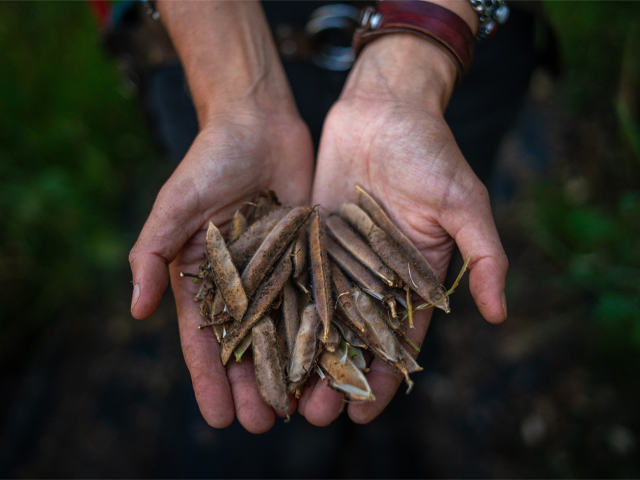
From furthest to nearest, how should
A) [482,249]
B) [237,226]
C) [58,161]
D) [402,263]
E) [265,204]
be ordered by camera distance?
[58,161] < [265,204] < [237,226] < [402,263] < [482,249]

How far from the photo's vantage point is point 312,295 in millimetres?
2500

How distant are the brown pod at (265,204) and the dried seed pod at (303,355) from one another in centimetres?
81

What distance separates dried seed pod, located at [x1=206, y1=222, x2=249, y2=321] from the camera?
7.61 ft

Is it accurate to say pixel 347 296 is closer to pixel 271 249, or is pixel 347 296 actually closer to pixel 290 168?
pixel 271 249

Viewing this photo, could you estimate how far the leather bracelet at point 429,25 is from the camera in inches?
106

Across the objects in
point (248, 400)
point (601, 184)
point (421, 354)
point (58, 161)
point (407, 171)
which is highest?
point (407, 171)

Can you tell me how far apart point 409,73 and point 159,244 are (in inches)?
76.2

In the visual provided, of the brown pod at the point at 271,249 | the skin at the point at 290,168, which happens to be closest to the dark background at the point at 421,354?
the skin at the point at 290,168

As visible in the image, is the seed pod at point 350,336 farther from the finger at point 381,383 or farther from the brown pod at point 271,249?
the brown pod at point 271,249

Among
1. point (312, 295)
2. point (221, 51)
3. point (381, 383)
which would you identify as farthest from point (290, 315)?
point (221, 51)

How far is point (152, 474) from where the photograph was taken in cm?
367

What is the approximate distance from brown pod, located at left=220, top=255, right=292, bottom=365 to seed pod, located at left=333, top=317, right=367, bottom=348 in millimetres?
404

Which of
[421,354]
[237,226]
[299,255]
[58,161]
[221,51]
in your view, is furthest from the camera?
[58,161]

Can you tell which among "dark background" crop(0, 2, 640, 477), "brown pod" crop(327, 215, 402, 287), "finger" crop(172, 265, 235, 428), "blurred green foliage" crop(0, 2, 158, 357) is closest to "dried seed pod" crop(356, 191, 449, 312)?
"brown pod" crop(327, 215, 402, 287)
